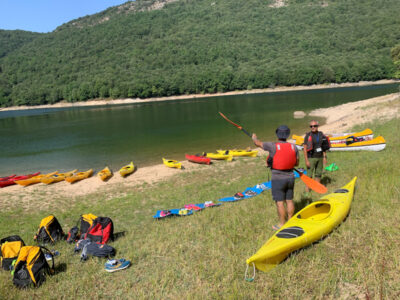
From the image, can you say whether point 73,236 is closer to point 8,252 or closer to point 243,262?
point 8,252

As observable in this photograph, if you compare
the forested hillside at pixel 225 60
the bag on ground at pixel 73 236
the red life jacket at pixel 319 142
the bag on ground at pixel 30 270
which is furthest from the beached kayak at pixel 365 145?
the forested hillside at pixel 225 60

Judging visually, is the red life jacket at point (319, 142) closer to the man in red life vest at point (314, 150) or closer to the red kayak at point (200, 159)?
the man in red life vest at point (314, 150)

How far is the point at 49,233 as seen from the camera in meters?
6.94

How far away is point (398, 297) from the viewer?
3.01 m

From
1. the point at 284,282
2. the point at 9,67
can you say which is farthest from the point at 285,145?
the point at 9,67

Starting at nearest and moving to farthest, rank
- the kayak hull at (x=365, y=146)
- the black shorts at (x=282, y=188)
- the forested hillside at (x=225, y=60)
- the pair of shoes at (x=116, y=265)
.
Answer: the pair of shoes at (x=116, y=265)
the black shorts at (x=282, y=188)
the kayak hull at (x=365, y=146)
the forested hillside at (x=225, y=60)

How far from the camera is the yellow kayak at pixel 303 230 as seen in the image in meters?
3.87

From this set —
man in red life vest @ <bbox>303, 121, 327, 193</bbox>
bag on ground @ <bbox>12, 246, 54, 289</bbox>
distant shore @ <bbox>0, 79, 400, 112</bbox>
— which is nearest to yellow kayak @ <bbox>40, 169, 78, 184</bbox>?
bag on ground @ <bbox>12, 246, 54, 289</bbox>

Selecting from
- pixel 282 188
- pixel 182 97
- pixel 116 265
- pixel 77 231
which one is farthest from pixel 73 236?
pixel 182 97

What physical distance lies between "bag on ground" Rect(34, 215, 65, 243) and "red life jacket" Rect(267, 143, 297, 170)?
623cm

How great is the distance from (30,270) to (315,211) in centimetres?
548

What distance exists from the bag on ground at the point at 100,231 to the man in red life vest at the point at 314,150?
5610 millimetres

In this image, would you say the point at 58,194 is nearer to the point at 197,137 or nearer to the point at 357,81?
the point at 197,137

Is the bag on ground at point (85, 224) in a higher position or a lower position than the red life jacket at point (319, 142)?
lower
